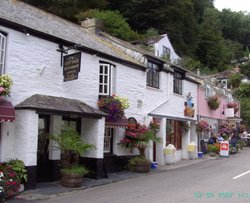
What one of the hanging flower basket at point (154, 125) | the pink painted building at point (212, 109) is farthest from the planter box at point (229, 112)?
the hanging flower basket at point (154, 125)

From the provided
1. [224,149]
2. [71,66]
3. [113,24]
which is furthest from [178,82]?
[113,24]

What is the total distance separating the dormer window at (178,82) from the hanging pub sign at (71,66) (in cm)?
1018

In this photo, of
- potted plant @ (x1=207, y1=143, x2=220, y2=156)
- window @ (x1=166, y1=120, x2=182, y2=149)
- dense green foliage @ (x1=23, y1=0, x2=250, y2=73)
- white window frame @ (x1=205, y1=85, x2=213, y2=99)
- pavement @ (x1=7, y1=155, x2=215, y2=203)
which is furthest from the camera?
dense green foliage @ (x1=23, y1=0, x2=250, y2=73)

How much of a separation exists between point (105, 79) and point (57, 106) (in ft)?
13.7

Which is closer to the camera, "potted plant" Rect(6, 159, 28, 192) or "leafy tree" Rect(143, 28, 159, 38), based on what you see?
"potted plant" Rect(6, 159, 28, 192)

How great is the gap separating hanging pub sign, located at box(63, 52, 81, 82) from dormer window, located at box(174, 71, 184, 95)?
10180 millimetres

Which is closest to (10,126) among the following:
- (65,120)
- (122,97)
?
(65,120)

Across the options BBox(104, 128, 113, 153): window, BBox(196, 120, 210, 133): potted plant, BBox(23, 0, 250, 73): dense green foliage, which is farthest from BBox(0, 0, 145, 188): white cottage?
BBox(23, 0, 250, 73): dense green foliage

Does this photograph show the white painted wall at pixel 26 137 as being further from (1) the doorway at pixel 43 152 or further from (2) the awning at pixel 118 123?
(2) the awning at pixel 118 123

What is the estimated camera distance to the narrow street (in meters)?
10.1

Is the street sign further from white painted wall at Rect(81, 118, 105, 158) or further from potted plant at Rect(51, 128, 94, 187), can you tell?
potted plant at Rect(51, 128, 94, 187)

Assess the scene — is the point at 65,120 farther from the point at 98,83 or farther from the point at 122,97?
the point at 122,97

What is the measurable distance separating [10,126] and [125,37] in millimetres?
27899

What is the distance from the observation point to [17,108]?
1182cm
